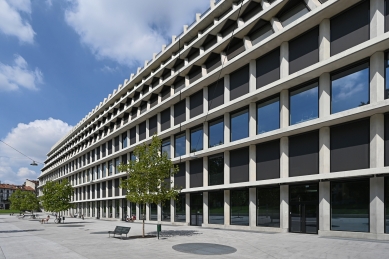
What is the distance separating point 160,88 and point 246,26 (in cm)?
1450

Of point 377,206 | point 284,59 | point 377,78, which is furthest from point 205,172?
point 377,78

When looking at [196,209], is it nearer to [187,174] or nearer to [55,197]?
[187,174]

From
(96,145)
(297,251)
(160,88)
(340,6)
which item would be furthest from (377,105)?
(96,145)

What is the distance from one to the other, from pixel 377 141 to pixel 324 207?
5010 millimetres

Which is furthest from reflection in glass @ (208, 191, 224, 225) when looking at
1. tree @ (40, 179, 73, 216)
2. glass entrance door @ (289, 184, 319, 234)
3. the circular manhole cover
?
tree @ (40, 179, 73, 216)

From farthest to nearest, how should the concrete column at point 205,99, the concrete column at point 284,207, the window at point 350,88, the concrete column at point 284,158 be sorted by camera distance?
the concrete column at point 205,99
the concrete column at point 284,158
the concrete column at point 284,207
the window at point 350,88

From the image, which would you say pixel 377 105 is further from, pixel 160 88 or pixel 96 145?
pixel 96 145

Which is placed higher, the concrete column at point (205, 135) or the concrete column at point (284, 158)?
the concrete column at point (205, 135)

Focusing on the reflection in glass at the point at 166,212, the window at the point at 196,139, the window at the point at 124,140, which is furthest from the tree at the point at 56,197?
the window at the point at 196,139

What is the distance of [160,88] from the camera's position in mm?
35156

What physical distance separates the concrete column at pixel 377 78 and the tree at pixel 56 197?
3654cm

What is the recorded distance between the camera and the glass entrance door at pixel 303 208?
1928 centimetres

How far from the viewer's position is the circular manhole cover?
13375mm

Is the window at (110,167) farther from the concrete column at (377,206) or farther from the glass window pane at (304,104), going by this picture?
the concrete column at (377,206)
